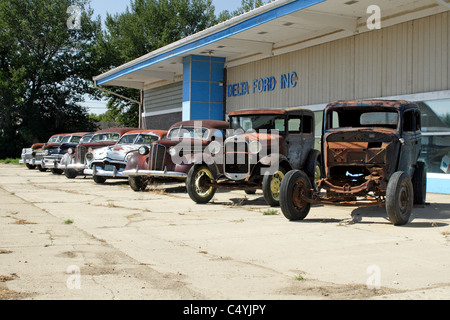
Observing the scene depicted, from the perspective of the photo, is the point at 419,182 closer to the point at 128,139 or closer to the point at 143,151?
the point at 143,151

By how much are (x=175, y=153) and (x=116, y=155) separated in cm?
345

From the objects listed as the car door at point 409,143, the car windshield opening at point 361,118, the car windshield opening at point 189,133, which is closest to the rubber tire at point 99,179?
the car windshield opening at point 189,133

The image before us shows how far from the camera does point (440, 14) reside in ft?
45.9

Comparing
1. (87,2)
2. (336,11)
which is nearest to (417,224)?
(336,11)

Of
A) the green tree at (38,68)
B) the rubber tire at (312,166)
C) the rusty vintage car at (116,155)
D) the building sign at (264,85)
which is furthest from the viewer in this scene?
the green tree at (38,68)

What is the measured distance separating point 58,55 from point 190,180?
38.0 meters

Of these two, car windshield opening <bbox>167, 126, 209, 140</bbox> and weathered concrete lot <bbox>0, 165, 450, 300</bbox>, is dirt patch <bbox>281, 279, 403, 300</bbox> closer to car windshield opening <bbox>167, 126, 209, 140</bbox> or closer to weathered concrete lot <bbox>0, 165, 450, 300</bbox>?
weathered concrete lot <bbox>0, 165, 450, 300</bbox>

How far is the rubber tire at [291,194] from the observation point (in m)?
8.62

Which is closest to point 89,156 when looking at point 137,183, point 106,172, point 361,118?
point 106,172

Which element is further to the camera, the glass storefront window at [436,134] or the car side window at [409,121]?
the glass storefront window at [436,134]

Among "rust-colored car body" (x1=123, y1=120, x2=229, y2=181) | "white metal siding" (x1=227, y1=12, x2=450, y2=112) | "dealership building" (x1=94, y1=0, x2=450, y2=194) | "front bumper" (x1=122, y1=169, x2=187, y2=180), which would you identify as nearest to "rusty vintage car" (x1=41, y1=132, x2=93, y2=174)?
"dealership building" (x1=94, y1=0, x2=450, y2=194)

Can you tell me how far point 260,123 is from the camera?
11914mm

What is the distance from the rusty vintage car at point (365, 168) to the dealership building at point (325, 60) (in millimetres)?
5036

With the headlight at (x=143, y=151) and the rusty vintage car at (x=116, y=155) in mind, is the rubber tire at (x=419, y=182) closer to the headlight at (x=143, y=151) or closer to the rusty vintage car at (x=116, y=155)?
the headlight at (x=143, y=151)
